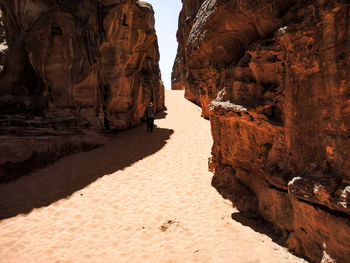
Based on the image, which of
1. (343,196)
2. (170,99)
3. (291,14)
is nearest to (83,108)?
(291,14)

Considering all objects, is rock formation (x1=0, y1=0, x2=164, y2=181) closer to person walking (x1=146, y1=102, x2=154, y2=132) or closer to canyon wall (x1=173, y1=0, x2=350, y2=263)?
person walking (x1=146, y1=102, x2=154, y2=132)

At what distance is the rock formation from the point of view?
8422 mm

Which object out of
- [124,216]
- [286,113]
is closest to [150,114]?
[124,216]

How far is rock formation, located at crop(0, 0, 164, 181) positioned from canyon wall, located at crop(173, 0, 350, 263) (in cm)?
573

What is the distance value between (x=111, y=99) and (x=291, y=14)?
8.72m

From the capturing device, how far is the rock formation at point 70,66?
27.6ft

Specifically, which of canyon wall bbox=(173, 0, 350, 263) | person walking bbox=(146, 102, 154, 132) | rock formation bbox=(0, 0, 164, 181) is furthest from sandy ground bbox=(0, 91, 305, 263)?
person walking bbox=(146, 102, 154, 132)

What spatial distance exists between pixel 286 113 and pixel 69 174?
5889 mm

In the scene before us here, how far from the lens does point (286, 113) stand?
135 inches

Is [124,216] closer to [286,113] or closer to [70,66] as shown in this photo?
[286,113]

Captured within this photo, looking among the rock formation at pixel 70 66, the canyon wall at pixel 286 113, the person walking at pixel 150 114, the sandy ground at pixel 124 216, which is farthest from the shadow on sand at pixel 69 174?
the canyon wall at pixel 286 113

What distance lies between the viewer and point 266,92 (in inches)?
156

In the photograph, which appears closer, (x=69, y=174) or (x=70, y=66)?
(x=69, y=174)

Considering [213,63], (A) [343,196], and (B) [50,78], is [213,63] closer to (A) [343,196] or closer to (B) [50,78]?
(A) [343,196]
